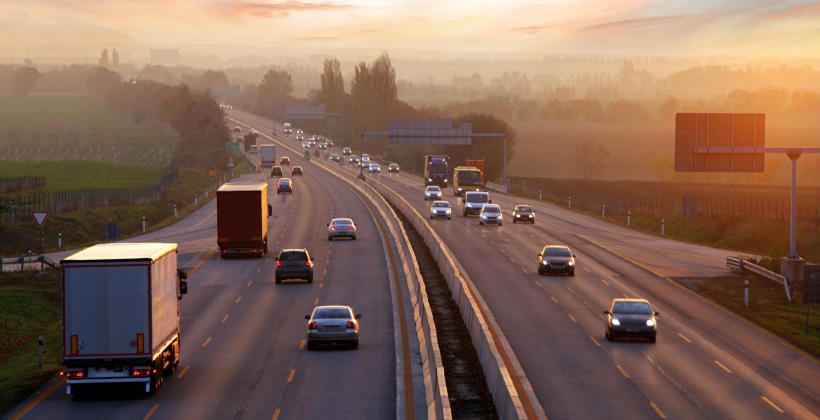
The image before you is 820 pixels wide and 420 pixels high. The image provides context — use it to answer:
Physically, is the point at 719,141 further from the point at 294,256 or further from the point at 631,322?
the point at 294,256

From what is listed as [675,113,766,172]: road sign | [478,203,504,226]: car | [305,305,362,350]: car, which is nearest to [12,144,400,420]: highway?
[305,305,362,350]: car

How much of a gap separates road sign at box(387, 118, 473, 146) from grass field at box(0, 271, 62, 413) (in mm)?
83289

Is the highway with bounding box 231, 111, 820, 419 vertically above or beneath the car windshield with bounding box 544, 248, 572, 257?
beneath

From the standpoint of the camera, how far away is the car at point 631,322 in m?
28.7

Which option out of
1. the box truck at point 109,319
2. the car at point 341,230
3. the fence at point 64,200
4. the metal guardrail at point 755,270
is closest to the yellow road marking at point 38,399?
the box truck at point 109,319

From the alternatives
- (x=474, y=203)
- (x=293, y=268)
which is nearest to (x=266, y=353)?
(x=293, y=268)

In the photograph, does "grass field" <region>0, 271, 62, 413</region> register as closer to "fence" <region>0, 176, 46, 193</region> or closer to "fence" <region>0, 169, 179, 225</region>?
"fence" <region>0, 169, 179, 225</region>

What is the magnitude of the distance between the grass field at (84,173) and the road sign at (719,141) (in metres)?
67.0

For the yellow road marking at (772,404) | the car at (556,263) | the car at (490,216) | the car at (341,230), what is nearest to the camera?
the yellow road marking at (772,404)

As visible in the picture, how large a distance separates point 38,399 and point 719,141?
104ft

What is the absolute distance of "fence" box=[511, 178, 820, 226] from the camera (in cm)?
8812

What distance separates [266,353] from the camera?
26344 millimetres

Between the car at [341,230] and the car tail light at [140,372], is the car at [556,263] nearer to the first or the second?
the car at [341,230]

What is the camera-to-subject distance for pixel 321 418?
18.9 m
